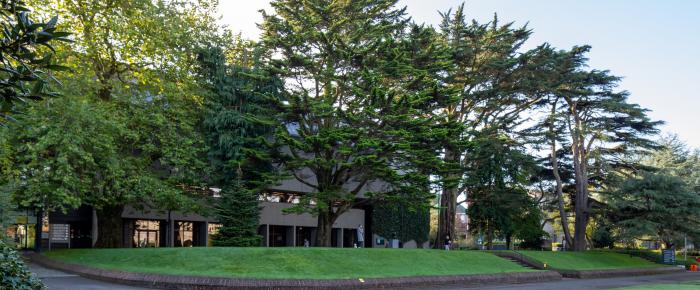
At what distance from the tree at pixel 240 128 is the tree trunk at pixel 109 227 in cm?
532

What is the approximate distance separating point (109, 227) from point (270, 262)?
1246cm

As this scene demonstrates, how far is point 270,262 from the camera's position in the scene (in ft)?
78.8

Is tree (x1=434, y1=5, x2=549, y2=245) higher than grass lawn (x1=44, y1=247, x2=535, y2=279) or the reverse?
higher

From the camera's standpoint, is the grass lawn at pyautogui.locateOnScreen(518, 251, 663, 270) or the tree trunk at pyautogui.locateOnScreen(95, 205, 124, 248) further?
the grass lawn at pyautogui.locateOnScreen(518, 251, 663, 270)

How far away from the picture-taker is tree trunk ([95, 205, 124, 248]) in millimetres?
31688

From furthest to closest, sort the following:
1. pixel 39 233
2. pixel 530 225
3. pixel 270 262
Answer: pixel 530 225 < pixel 39 233 < pixel 270 262

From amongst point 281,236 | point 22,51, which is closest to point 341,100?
point 281,236

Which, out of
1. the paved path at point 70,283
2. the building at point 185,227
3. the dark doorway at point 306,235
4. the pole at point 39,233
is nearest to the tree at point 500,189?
the building at point 185,227

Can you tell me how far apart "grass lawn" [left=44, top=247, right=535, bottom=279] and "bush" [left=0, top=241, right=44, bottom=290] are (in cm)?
1128

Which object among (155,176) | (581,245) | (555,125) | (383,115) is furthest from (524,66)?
(155,176)

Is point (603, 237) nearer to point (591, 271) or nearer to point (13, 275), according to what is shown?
point (591, 271)

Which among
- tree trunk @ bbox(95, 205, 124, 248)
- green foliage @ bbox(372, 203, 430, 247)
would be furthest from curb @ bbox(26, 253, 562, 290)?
green foliage @ bbox(372, 203, 430, 247)

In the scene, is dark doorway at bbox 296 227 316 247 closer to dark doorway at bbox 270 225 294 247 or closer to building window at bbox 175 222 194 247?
dark doorway at bbox 270 225 294 247

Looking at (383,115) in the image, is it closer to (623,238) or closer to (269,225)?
(269,225)
